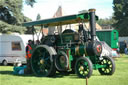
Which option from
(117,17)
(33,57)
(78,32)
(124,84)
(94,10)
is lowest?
(124,84)

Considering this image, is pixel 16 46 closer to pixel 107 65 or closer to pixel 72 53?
pixel 72 53

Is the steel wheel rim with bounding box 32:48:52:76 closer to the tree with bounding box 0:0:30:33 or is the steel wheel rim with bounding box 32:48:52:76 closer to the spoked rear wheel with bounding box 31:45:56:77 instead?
the spoked rear wheel with bounding box 31:45:56:77

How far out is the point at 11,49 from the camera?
1691 centimetres

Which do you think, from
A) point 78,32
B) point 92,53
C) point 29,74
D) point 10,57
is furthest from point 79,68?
point 10,57

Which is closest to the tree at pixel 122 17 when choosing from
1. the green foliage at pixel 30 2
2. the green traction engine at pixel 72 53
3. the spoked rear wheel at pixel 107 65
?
the green foliage at pixel 30 2

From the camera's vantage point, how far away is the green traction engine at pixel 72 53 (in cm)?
936

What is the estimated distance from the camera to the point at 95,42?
31.0 feet

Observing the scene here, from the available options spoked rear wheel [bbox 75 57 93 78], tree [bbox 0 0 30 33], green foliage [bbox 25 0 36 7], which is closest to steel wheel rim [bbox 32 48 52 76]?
spoked rear wheel [bbox 75 57 93 78]

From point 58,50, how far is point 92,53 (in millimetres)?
1386

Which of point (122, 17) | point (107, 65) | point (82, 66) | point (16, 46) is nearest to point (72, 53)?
point (82, 66)

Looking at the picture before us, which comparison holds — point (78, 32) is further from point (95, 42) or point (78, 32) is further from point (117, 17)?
point (117, 17)

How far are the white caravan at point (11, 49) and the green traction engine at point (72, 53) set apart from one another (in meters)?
5.68

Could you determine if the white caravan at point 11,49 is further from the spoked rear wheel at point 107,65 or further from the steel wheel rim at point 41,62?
the spoked rear wheel at point 107,65

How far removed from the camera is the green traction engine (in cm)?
936
